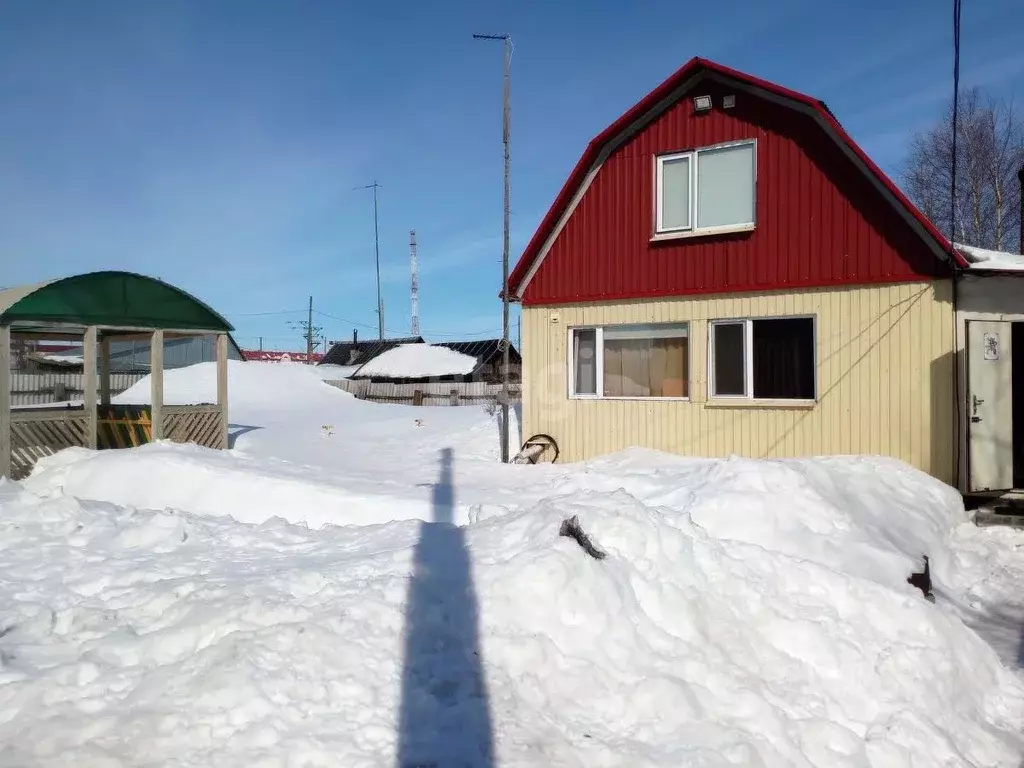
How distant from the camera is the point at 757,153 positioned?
10.3 meters

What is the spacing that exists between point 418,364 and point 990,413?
3029cm

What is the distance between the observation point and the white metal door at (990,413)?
8797 millimetres

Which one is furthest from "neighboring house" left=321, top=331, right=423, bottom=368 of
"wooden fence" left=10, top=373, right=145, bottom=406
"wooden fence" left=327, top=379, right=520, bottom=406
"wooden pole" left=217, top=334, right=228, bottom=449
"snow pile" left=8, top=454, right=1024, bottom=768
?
"snow pile" left=8, top=454, right=1024, bottom=768

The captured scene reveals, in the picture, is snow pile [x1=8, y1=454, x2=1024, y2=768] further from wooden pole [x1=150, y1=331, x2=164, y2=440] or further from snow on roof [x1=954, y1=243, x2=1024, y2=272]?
wooden pole [x1=150, y1=331, x2=164, y2=440]

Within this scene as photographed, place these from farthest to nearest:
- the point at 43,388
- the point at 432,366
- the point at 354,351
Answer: the point at 354,351
the point at 432,366
the point at 43,388

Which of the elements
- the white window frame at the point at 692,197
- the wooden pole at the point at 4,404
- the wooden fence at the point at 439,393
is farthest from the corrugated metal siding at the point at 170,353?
the white window frame at the point at 692,197

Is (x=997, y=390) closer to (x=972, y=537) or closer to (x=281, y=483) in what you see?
(x=972, y=537)

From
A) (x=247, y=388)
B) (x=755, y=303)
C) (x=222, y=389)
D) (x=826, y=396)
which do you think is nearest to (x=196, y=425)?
(x=222, y=389)

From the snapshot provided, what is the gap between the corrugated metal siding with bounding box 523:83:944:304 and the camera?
9.56 metres

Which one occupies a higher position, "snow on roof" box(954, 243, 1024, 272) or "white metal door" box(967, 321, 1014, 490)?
"snow on roof" box(954, 243, 1024, 272)

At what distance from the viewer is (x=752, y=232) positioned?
10273 millimetres

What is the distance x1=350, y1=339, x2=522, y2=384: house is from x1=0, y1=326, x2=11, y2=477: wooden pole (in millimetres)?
25517

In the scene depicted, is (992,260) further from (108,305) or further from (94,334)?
(94,334)

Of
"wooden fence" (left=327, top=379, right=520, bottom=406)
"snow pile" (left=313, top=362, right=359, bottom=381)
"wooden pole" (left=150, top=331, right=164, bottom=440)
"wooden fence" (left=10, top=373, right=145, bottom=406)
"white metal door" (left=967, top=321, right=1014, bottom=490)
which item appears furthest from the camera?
"snow pile" (left=313, top=362, right=359, bottom=381)
